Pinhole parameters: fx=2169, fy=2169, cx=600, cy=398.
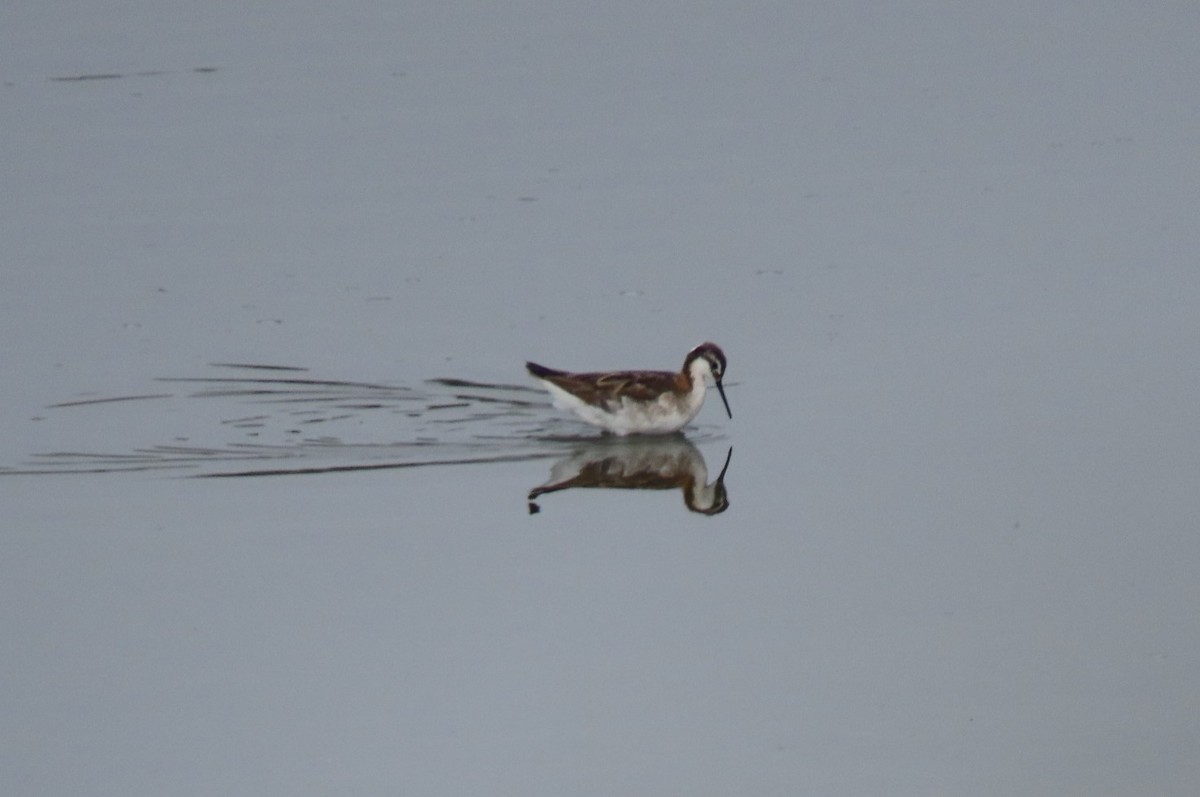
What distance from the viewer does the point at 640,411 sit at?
10.3 m

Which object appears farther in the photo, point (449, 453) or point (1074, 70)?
point (1074, 70)

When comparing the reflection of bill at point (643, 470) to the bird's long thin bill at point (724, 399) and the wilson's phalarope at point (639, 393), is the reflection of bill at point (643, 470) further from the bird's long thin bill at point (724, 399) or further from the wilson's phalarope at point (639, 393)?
the bird's long thin bill at point (724, 399)

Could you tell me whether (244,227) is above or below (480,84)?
below

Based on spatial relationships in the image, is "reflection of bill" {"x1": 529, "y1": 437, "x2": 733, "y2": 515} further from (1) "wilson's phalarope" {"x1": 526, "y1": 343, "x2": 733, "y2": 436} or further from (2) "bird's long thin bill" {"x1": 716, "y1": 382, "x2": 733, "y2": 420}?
(2) "bird's long thin bill" {"x1": 716, "y1": 382, "x2": 733, "y2": 420}

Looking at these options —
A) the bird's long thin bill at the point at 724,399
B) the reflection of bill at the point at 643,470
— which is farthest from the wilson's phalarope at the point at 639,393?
the reflection of bill at the point at 643,470

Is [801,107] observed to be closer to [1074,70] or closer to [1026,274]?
[1074,70]

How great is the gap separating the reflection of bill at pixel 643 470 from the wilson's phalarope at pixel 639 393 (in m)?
0.11

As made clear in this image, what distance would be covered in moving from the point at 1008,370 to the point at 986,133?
4707mm

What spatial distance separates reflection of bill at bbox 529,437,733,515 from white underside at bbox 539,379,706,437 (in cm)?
11

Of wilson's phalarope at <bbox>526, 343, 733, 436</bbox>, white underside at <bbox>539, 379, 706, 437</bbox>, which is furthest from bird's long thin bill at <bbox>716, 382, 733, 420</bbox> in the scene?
white underside at <bbox>539, 379, 706, 437</bbox>

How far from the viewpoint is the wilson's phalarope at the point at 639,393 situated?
33.2 ft

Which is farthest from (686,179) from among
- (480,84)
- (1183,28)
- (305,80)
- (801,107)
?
(1183,28)

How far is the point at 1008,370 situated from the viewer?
10570 millimetres

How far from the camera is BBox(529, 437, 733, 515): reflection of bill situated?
31.2 feet
